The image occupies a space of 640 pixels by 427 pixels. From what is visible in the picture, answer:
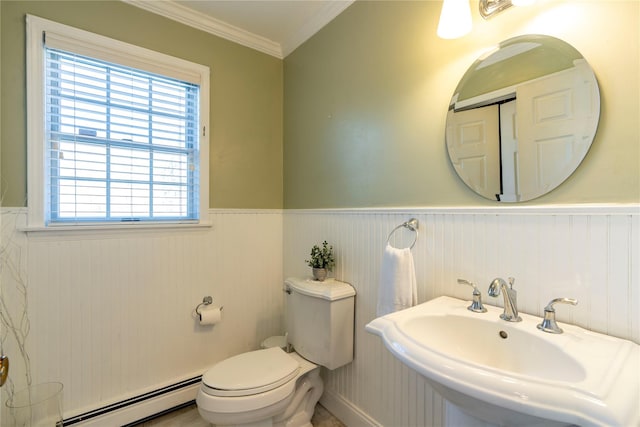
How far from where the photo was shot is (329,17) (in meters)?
1.78

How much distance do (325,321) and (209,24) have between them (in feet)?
6.45

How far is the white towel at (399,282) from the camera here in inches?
47.2

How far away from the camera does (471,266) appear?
1.12 metres

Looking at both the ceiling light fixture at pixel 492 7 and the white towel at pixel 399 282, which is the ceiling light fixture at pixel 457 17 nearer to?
the ceiling light fixture at pixel 492 7

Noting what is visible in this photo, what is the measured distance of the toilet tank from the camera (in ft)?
4.91

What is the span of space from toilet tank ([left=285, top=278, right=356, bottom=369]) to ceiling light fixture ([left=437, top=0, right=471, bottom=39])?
1227 mm

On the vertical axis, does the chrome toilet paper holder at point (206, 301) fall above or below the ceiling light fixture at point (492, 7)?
below

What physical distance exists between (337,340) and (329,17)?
6.12ft

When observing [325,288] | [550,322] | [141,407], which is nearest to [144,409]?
[141,407]

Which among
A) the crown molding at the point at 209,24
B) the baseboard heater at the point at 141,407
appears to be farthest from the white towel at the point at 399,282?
the crown molding at the point at 209,24

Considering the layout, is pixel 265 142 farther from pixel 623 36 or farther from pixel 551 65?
pixel 623 36

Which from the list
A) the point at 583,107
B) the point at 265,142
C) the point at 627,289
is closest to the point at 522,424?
the point at 627,289

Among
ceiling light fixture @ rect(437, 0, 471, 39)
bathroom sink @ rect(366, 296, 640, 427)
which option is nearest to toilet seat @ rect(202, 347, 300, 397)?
bathroom sink @ rect(366, 296, 640, 427)

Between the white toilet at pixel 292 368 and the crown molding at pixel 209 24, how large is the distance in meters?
1.68
